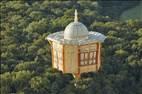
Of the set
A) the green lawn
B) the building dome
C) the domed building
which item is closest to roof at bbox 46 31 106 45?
the domed building

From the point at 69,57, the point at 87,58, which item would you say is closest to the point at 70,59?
the point at 69,57

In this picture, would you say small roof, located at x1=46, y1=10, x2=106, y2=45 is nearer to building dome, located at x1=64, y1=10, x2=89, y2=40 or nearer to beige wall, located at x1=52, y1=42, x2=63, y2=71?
building dome, located at x1=64, y1=10, x2=89, y2=40

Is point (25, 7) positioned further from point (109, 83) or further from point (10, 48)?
point (109, 83)

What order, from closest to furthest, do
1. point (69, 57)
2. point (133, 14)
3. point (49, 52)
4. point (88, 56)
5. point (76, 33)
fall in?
point (76, 33), point (69, 57), point (88, 56), point (49, 52), point (133, 14)

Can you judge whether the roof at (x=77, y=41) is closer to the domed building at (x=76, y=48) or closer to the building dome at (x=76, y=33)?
the domed building at (x=76, y=48)

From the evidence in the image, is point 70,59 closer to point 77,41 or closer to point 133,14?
point 77,41

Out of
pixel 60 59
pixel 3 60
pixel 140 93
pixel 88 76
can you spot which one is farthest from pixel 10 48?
pixel 60 59
